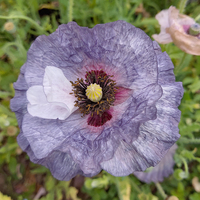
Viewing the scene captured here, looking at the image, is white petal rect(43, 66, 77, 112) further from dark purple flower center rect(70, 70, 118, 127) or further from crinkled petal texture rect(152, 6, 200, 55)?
crinkled petal texture rect(152, 6, 200, 55)

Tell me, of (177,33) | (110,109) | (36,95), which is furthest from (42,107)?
(177,33)

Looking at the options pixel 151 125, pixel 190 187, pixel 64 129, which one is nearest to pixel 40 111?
pixel 64 129

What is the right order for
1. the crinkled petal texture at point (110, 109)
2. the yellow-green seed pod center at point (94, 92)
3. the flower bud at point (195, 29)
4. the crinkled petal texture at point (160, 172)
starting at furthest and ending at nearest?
1. the crinkled petal texture at point (160, 172)
2. the flower bud at point (195, 29)
3. the yellow-green seed pod center at point (94, 92)
4. the crinkled petal texture at point (110, 109)

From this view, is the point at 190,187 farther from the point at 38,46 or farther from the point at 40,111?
the point at 38,46

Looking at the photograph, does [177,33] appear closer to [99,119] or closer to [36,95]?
[99,119]

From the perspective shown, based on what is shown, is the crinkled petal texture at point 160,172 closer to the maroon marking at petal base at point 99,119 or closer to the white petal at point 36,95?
the maroon marking at petal base at point 99,119

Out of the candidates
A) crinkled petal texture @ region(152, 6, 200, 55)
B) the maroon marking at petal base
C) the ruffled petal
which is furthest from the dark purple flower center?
crinkled petal texture @ region(152, 6, 200, 55)

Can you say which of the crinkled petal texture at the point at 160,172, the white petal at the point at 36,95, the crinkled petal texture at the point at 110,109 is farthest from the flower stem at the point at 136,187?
the white petal at the point at 36,95
